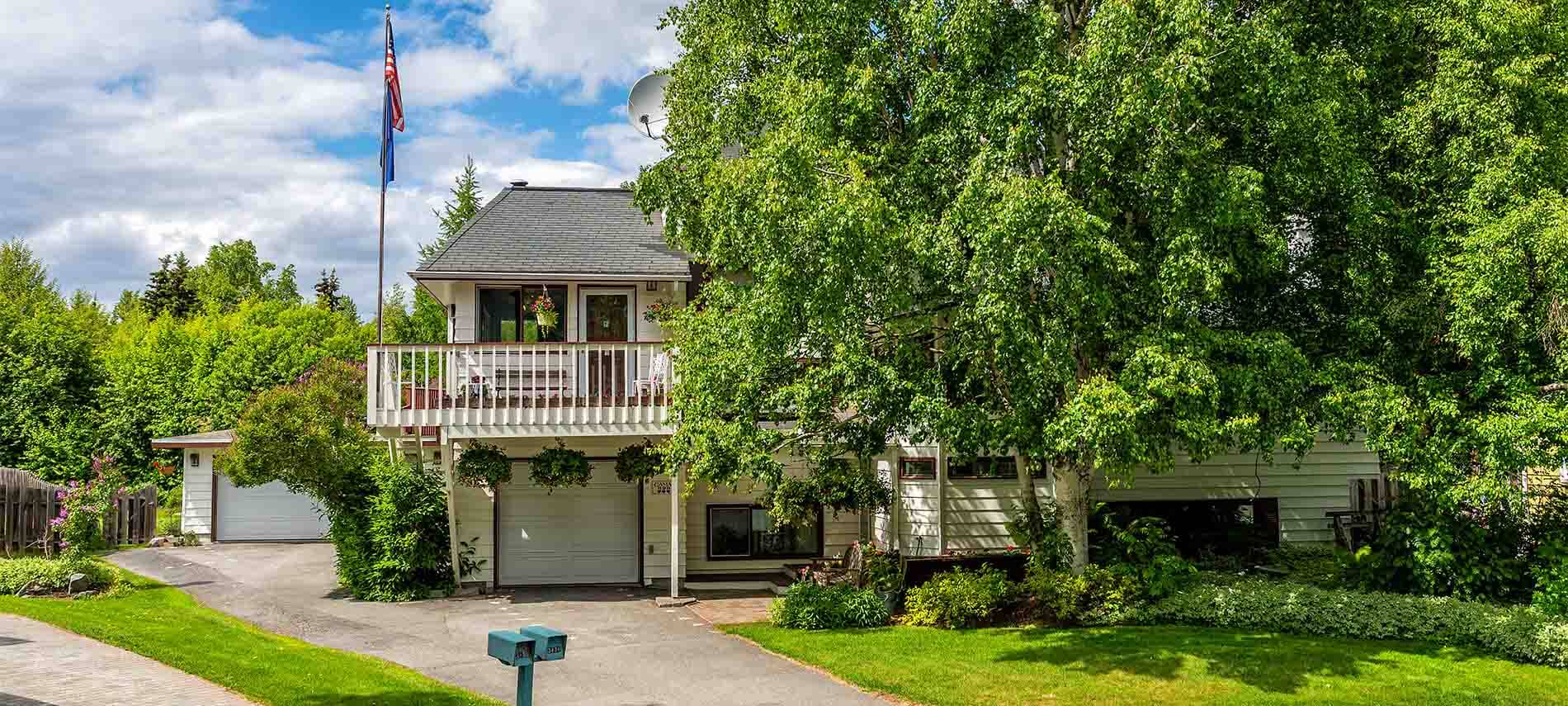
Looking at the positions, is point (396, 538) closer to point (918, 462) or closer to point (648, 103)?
point (918, 462)

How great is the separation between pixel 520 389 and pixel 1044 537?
765 cm

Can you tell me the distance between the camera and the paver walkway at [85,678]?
9.08 m

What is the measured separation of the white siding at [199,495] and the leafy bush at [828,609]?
54.6 feet

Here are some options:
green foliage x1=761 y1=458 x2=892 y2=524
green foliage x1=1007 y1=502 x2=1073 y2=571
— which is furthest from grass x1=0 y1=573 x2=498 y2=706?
green foliage x1=1007 y1=502 x2=1073 y2=571

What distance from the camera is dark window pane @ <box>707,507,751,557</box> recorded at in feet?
61.1

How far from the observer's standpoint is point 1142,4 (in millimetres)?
11555

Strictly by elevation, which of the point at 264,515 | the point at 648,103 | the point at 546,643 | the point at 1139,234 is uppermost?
the point at 648,103

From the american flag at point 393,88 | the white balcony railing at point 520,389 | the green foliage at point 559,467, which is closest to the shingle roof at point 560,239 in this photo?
the white balcony railing at point 520,389

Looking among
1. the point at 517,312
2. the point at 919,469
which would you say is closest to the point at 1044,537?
the point at 919,469

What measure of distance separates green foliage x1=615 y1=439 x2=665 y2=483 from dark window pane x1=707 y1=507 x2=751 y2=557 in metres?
2.11

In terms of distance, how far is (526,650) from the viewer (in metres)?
7.22

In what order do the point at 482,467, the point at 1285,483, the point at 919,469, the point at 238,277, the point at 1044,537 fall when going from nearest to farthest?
1. the point at 1044,537
2. the point at 482,467
3. the point at 919,469
4. the point at 1285,483
5. the point at 238,277

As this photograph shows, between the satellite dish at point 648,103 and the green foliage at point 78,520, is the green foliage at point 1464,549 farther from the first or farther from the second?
the green foliage at point 78,520

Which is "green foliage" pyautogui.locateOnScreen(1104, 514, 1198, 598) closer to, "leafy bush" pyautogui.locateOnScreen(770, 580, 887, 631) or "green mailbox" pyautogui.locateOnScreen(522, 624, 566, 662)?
"leafy bush" pyautogui.locateOnScreen(770, 580, 887, 631)
